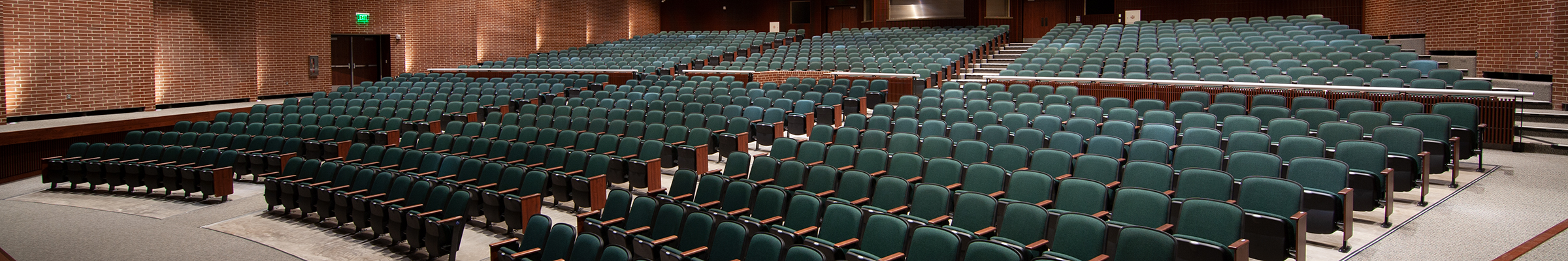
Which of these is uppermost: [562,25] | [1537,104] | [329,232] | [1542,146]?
[562,25]

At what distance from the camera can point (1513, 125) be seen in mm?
6125

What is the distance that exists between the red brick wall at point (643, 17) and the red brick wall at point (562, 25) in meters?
1.28

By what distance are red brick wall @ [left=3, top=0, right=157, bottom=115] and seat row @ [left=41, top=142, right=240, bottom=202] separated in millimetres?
2559

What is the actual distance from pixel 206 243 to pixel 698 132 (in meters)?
3.01

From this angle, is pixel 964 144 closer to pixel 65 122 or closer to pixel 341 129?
pixel 341 129

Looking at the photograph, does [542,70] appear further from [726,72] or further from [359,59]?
[359,59]

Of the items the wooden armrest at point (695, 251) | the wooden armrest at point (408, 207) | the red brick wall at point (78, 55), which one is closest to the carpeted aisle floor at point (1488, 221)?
the wooden armrest at point (695, 251)

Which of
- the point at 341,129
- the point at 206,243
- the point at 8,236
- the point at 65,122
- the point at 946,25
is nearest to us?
the point at 206,243

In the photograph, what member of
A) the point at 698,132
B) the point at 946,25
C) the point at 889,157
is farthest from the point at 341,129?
the point at 946,25

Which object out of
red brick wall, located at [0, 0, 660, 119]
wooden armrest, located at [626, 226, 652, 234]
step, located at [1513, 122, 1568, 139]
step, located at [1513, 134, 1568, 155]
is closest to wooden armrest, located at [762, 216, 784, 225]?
wooden armrest, located at [626, 226, 652, 234]

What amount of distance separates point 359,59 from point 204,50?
291cm

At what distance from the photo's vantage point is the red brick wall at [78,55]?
8.98 metres

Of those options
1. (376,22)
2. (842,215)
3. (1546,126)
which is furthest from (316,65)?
(1546,126)

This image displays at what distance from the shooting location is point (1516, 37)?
7.55 metres
